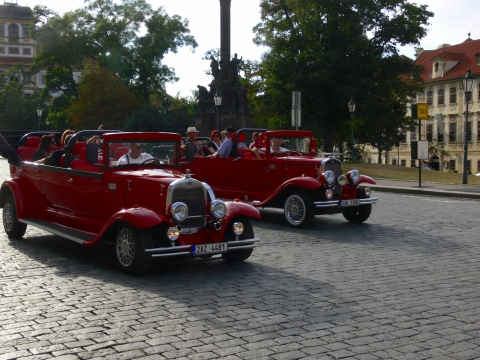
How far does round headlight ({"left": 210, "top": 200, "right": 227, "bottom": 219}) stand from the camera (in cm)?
855

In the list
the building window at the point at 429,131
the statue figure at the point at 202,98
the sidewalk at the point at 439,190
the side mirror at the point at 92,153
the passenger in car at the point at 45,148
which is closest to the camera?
the side mirror at the point at 92,153

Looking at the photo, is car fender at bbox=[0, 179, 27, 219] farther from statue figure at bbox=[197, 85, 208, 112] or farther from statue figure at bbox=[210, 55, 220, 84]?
statue figure at bbox=[210, 55, 220, 84]

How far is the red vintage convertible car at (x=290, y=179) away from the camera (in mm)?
13008

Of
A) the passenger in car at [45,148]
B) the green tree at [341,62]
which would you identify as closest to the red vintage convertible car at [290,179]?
the passenger in car at [45,148]

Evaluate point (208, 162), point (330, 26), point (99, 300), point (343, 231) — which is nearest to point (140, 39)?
point (330, 26)

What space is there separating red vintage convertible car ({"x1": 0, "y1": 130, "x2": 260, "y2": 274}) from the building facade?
71.5 meters

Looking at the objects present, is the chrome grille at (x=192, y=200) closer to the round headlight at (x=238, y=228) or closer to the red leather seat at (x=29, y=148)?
the round headlight at (x=238, y=228)

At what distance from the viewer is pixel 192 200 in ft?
28.1

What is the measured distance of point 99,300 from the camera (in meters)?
6.90

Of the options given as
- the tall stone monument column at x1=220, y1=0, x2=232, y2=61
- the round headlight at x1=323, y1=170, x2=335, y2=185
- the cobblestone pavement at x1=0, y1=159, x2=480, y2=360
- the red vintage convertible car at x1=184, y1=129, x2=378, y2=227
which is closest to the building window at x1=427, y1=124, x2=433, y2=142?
the tall stone monument column at x1=220, y1=0, x2=232, y2=61

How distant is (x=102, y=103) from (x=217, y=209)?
53.9 meters

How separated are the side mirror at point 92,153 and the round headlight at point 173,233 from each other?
6.13ft

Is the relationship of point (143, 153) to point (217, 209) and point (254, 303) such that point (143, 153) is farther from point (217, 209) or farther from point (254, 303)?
point (254, 303)

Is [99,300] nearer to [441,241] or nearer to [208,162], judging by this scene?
[441,241]
